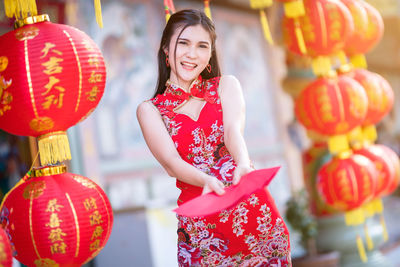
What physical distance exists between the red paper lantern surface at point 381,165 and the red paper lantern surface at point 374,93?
0.58 feet

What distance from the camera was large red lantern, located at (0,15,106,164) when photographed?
2.01 metres

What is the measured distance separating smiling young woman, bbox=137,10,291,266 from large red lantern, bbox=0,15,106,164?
23cm

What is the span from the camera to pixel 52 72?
202 cm

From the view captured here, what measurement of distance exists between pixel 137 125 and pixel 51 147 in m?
2.92

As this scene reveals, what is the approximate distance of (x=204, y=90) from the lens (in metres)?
2.21

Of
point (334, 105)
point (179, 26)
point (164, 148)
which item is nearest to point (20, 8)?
point (179, 26)

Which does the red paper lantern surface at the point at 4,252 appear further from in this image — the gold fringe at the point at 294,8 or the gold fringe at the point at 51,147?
the gold fringe at the point at 294,8

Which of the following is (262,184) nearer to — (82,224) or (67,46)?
(82,224)

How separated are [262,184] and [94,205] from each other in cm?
64

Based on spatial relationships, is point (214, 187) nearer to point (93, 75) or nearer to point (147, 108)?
point (147, 108)

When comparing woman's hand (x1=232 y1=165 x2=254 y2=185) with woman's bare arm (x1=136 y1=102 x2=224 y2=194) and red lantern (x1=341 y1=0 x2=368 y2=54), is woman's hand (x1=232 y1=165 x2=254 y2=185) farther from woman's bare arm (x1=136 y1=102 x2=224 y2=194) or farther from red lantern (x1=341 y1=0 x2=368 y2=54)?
red lantern (x1=341 y1=0 x2=368 y2=54)

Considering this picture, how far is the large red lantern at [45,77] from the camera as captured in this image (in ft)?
6.58

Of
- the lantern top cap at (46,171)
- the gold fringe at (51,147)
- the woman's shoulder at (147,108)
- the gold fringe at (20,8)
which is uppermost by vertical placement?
the gold fringe at (20,8)

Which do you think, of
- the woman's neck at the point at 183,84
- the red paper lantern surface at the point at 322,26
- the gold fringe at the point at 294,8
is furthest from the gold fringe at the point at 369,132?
the woman's neck at the point at 183,84
